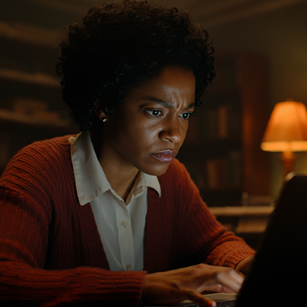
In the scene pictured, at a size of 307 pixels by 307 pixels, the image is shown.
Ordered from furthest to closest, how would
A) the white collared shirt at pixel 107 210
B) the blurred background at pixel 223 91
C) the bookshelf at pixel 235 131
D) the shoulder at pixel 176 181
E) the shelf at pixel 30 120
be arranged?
the bookshelf at pixel 235 131 → the blurred background at pixel 223 91 → the shelf at pixel 30 120 → the shoulder at pixel 176 181 → the white collared shirt at pixel 107 210

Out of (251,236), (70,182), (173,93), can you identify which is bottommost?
(251,236)

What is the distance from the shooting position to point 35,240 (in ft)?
2.71

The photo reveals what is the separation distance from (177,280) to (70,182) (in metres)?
0.46

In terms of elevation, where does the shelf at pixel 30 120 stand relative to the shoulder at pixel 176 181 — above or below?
above

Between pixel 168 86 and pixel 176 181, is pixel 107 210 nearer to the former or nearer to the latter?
pixel 176 181

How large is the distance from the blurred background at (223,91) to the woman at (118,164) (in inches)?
78.8

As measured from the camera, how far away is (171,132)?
943 millimetres

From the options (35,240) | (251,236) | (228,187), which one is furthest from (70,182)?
(228,187)

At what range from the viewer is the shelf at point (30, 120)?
2891 mm

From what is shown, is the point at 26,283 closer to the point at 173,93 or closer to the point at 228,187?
the point at 173,93

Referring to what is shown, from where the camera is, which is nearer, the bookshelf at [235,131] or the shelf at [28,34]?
the shelf at [28,34]

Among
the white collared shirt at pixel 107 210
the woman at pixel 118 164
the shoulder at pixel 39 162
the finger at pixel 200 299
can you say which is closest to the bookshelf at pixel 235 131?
the woman at pixel 118 164

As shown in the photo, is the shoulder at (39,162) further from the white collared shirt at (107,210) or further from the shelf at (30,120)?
the shelf at (30,120)

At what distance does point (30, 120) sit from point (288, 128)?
202cm
